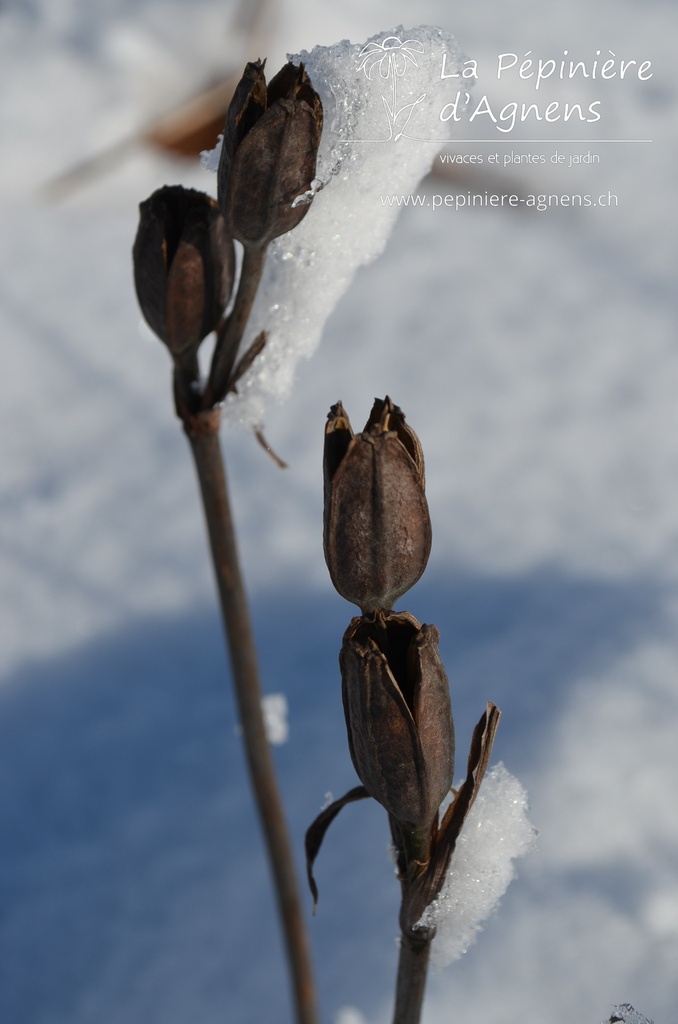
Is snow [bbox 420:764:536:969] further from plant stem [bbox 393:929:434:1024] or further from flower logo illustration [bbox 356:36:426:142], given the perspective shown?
flower logo illustration [bbox 356:36:426:142]

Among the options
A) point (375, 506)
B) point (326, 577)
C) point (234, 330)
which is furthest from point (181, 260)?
Result: point (326, 577)

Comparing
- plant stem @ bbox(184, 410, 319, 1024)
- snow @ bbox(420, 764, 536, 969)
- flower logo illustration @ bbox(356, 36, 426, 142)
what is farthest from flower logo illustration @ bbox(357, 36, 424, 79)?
snow @ bbox(420, 764, 536, 969)

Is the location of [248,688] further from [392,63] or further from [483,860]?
[392,63]

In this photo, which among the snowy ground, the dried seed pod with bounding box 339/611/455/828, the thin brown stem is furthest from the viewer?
the snowy ground

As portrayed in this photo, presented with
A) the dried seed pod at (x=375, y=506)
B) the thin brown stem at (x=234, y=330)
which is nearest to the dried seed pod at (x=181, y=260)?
the thin brown stem at (x=234, y=330)

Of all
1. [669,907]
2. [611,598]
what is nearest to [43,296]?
[611,598]

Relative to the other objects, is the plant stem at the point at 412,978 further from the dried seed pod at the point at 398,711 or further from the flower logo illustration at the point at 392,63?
the flower logo illustration at the point at 392,63
